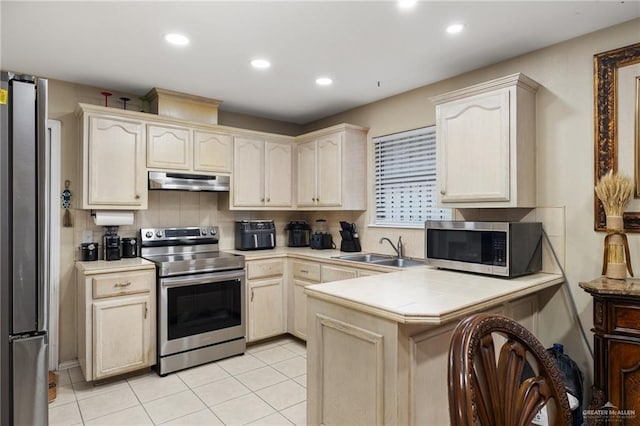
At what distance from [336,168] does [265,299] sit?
1517 millimetres

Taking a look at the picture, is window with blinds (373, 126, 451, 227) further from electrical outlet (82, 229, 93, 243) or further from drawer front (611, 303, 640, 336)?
electrical outlet (82, 229, 93, 243)

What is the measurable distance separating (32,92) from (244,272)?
92.8 inches

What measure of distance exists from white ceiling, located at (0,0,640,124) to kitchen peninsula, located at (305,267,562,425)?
5.14ft

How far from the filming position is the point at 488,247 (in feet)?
7.72

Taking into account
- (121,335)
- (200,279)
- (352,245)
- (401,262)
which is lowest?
(121,335)

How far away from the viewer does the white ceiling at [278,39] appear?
2051 millimetres

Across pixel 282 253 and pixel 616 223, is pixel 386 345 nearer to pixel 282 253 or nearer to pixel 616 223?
pixel 616 223

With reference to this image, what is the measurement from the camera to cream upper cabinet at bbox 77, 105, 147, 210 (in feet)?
9.84

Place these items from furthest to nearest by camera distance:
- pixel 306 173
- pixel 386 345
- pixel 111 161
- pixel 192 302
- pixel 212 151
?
1. pixel 306 173
2. pixel 212 151
3. pixel 192 302
4. pixel 111 161
5. pixel 386 345

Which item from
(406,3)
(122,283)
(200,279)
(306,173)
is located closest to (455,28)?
(406,3)

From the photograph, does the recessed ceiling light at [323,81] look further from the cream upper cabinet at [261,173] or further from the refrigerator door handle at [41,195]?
the refrigerator door handle at [41,195]

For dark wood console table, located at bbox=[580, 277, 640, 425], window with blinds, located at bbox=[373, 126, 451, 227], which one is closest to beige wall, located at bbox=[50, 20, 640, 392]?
dark wood console table, located at bbox=[580, 277, 640, 425]

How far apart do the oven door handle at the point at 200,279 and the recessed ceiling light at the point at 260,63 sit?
1.83 metres

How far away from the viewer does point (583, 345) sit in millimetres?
2342
